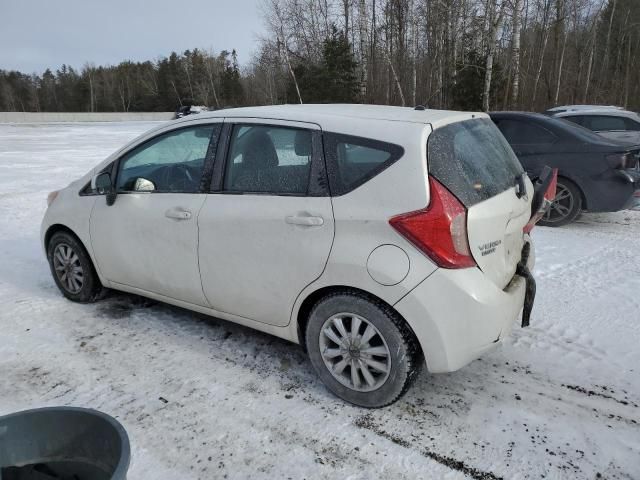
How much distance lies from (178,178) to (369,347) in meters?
1.90

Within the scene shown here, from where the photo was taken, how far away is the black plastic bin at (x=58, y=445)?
1.81 meters

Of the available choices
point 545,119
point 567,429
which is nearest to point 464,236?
point 567,429

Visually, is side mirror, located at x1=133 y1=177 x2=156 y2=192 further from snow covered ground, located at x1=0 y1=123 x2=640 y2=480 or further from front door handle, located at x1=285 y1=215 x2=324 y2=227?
front door handle, located at x1=285 y1=215 x2=324 y2=227

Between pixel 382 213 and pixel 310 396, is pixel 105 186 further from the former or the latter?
pixel 382 213

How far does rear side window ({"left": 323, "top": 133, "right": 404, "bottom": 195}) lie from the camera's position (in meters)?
2.81

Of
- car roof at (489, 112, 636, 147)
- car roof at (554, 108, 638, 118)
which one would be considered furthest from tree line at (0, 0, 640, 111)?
car roof at (489, 112, 636, 147)

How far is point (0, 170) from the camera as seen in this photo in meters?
12.9

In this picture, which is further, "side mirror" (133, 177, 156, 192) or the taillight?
the taillight

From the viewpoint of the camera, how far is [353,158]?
292cm

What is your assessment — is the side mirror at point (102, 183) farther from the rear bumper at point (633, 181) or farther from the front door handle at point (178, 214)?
the rear bumper at point (633, 181)

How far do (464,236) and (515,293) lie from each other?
0.62 meters

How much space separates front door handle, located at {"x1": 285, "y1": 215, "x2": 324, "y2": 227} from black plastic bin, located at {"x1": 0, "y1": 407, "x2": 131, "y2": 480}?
1.49m

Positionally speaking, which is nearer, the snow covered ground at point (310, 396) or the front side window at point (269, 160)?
the snow covered ground at point (310, 396)

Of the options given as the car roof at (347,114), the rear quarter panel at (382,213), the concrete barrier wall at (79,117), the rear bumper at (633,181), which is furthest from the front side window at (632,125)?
the concrete barrier wall at (79,117)
